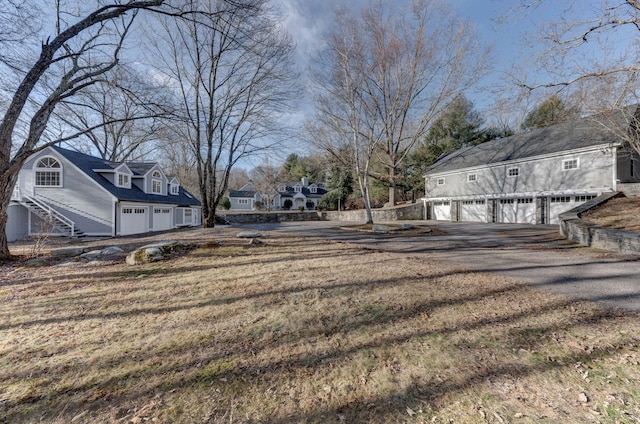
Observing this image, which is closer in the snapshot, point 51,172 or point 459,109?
point 51,172

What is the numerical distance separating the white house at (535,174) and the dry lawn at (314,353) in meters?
16.3

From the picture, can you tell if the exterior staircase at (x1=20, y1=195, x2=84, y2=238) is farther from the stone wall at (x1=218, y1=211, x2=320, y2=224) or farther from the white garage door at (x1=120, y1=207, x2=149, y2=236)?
the stone wall at (x1=218, y1=211, x2=320, y2=224)

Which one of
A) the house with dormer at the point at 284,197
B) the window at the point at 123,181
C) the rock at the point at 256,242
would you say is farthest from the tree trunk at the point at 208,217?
the house with dormer at the point at 284,197

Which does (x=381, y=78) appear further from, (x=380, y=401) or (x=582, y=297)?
(x=380, y=401)

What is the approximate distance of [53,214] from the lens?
52.7 ft

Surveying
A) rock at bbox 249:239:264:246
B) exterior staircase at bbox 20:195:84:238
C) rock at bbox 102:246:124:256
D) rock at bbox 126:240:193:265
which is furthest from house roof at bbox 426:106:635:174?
exterior staircase at bbox 20:195:84:238

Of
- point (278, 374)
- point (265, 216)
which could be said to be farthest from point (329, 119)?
point (278, 374)

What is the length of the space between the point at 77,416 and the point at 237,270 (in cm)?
362

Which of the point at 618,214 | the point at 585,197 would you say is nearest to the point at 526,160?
the point at 585,197

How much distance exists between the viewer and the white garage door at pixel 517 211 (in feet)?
58.5

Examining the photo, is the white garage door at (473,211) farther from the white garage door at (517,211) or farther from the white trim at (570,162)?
the white trim at (570,162)

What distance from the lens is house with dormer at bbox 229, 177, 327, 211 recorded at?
158 feet

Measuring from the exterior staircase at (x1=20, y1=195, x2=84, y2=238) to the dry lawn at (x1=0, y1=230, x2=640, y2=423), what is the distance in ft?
49.0

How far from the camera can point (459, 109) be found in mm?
29125
